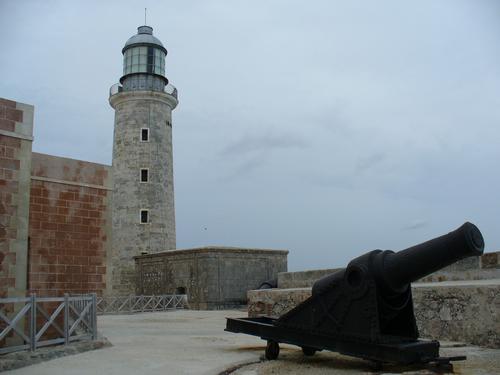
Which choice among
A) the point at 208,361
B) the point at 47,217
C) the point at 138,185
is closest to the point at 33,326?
the point at 208,361

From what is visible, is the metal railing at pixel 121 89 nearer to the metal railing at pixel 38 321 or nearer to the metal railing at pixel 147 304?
the metal railing at pixel 147 304

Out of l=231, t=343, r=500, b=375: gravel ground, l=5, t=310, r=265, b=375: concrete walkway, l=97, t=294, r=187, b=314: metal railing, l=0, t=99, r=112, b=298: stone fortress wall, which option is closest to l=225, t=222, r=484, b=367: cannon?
l=231, t=343, r=500, b=375: gravel ground

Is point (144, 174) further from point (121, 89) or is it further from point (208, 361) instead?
point (208, 361)

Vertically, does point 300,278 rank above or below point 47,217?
below

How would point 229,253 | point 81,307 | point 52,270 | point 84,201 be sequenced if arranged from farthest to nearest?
point 229,253 < point 84,201 < point 52,270 < point 81,307

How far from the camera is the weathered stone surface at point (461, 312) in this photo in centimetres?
584

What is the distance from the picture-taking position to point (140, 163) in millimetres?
23625

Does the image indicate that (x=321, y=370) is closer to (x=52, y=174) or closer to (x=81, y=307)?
(x=81, y=307)

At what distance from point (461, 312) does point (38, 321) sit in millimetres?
6165

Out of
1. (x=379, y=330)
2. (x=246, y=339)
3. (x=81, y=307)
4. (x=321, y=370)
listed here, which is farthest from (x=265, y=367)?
(x=81, y=307)

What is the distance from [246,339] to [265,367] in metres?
2.73

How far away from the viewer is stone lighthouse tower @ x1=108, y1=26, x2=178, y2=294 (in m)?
23.3

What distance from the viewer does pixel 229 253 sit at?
1972 cm

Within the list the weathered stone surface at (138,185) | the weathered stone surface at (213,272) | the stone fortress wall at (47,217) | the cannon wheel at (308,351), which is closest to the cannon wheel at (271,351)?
the cannon wheel at (308,351)
